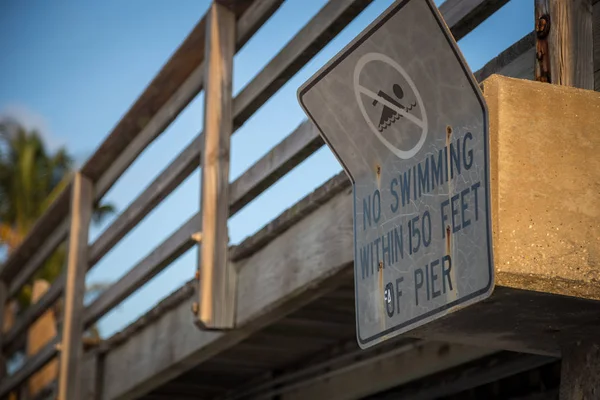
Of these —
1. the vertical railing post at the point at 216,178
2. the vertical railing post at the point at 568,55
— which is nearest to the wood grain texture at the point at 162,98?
the vertical railing post at the point at 216,178

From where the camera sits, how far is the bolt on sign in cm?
254

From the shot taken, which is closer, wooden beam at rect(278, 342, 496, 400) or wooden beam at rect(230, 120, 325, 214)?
wooden beam at rect(230, 120, 325, 214)

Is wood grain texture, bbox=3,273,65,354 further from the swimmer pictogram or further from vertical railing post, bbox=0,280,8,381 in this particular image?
the swimmer pictogram

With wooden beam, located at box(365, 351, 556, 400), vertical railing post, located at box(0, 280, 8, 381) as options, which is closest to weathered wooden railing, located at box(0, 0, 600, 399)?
wooden beam, located at box(365, 351, 556, 400)

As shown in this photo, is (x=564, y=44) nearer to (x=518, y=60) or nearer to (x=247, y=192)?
(x=518, y=60)

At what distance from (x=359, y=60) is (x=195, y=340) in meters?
2.60

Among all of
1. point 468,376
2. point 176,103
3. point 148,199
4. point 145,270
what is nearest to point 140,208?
point 148,199

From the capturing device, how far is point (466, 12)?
343 centimetres

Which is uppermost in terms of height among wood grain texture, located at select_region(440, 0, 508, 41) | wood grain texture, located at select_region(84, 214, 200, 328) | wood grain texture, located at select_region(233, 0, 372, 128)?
wood grain texture, located at select_region(233, 0, 372, 128)

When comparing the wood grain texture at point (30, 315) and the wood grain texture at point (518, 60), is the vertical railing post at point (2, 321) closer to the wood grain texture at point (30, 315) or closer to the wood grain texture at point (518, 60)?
the wood grain texture at point (30, 315)

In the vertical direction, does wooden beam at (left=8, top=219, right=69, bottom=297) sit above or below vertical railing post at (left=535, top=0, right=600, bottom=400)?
above

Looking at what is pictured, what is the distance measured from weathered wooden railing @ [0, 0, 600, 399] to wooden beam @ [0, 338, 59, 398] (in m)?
Result: 0.03

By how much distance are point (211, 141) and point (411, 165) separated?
230 cm

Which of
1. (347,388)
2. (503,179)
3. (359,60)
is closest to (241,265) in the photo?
(347,388)
